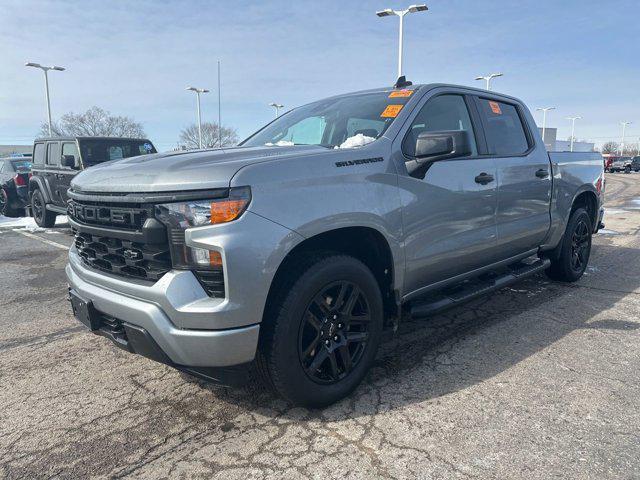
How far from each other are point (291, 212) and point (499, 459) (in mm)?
1533

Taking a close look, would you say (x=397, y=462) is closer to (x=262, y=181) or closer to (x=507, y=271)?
(x=262, y=181)

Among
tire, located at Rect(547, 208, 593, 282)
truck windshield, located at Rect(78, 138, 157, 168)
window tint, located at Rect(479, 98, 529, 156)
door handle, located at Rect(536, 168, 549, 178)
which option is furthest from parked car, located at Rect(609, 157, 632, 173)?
window tint, located at Rect(479, 98, 529, 156)

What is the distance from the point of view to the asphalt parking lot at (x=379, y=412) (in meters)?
2.26

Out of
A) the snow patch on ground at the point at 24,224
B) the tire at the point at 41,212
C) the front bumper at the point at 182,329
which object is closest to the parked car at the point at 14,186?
the snow patch on ground at the point at 24,224

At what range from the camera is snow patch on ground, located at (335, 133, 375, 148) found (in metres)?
2.97

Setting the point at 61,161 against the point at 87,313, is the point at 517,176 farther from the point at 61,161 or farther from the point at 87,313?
the point at 61,161

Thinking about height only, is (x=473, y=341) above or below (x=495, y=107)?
below

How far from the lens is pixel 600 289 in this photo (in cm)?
514

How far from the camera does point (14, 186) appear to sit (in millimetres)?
11641

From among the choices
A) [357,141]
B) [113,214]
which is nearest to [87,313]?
[113,214]

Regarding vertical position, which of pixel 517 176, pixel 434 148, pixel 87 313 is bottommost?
pixel 87 313

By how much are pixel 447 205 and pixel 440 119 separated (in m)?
0.72

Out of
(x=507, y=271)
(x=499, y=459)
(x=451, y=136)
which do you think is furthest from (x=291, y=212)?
(x=507, y=271)

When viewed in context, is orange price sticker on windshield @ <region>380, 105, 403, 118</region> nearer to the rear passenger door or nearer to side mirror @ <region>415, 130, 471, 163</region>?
side mirror @ <region>415, 130, 471, 163</region>
